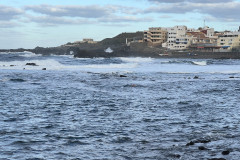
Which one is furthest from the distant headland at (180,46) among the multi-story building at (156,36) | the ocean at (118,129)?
the ocean at (118,129)

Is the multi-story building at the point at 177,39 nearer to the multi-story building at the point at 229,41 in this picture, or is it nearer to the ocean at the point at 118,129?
the multi-story building at the point at 229,41

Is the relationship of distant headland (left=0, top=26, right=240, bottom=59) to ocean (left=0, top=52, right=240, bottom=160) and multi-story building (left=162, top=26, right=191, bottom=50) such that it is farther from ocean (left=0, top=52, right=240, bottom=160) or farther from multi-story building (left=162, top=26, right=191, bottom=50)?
ocean (left=0, top=52, right=240, bottom=160)

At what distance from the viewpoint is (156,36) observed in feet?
571

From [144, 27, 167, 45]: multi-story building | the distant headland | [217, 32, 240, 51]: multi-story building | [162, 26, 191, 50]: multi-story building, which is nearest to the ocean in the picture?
the distant headland

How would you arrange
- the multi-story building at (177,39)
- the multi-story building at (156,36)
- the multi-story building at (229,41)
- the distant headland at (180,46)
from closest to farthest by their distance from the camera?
the distant headland at (180,46), the multi-story building at (229,41), the multi-story building at (177,39), the multi-story building at (156,36)

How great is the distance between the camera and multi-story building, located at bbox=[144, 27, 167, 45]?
172375mm

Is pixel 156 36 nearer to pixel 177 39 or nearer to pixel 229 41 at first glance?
pixel 177 39

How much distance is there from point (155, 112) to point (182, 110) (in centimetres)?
157

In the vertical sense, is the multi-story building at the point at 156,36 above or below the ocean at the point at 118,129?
above

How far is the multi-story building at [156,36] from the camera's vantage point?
566 feet

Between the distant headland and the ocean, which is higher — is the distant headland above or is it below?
above

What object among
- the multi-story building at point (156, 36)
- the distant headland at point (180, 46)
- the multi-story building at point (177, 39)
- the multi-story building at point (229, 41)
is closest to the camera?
the distant headland at point (180, 46)

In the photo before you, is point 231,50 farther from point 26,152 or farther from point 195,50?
point 26,152

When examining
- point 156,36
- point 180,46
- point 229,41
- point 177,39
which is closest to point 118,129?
point 229,41
